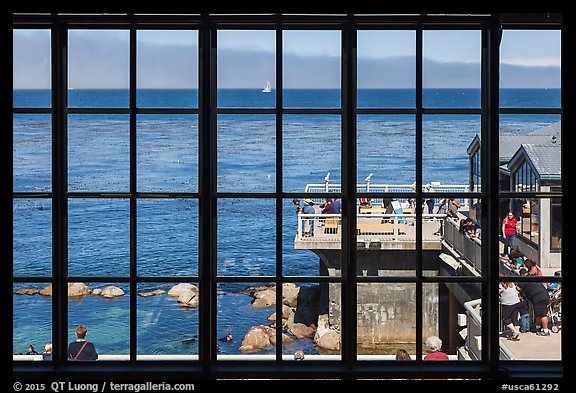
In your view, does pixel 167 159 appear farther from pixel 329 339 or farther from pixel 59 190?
pixel 59 190

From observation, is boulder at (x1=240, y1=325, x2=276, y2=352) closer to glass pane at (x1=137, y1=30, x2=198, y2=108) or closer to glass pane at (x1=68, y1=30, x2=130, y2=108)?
glass pane at (x1=137, y1=30, x2=198, y2=108)

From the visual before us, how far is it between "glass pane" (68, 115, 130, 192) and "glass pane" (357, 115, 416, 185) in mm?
11902

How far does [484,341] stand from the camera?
3668 mm

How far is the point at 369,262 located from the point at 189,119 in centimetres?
2793

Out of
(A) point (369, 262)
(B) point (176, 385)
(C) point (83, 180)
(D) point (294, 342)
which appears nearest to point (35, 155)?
(C) point (83, 180)

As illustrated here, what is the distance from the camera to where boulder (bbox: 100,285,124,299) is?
109 feet

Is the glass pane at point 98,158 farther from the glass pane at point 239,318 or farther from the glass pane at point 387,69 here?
the glass pane at point 387,69

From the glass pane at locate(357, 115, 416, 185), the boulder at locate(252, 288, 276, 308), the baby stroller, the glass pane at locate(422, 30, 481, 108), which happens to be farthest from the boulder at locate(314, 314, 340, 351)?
the glass pane at locate(422, 30, 481, 108)

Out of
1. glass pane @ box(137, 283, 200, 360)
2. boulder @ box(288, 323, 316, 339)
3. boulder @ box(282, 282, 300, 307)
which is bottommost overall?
glass pane @ box(137, 283, 200, 360)

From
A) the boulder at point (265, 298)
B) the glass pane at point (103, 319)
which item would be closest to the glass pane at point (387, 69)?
the boulder at point (265, 298)

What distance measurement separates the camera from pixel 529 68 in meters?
45.3
